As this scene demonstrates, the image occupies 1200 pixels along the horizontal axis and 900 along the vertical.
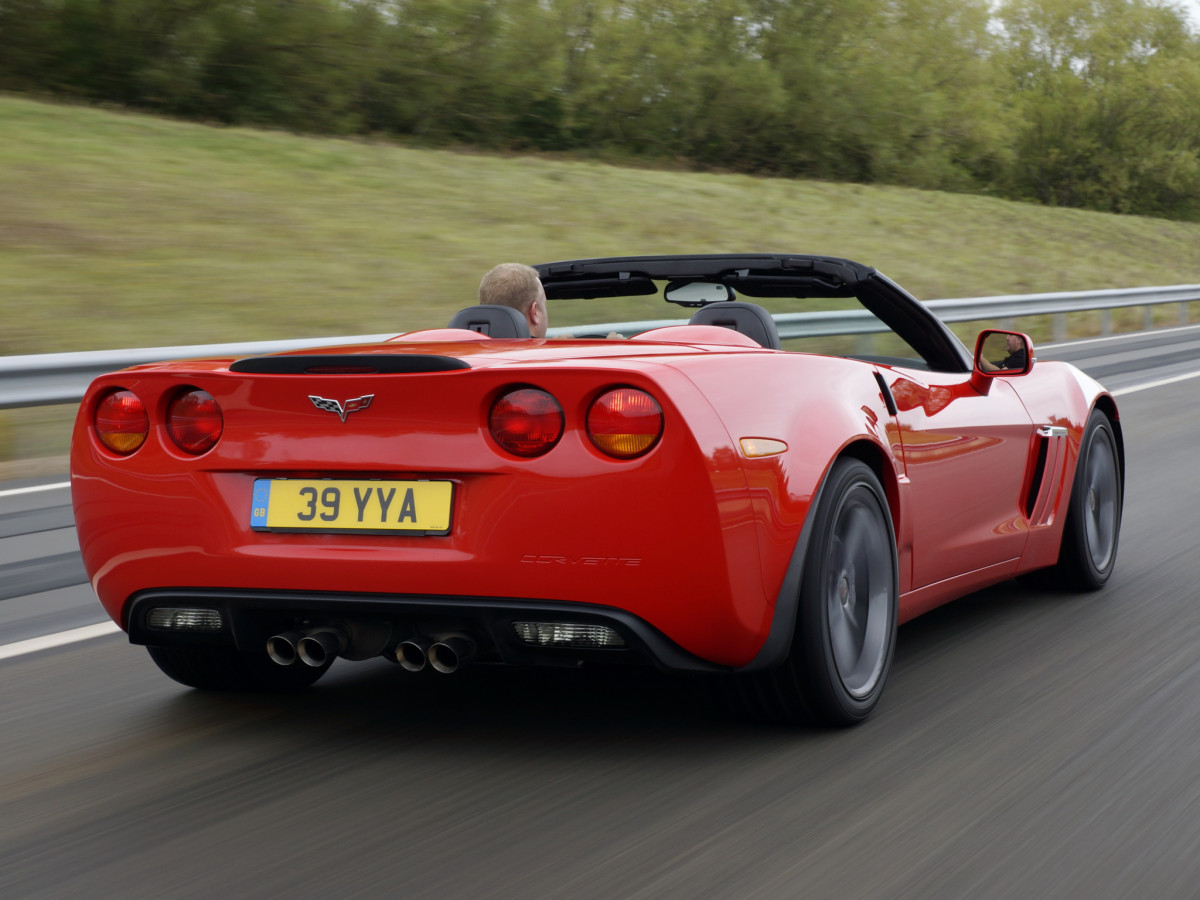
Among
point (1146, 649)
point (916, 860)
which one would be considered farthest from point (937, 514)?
point (916, 860)

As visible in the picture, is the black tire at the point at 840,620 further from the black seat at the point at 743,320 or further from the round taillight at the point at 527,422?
the round taillight at the point at 527,422

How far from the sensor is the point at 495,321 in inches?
179

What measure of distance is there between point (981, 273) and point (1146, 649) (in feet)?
82.5

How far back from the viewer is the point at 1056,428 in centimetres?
538

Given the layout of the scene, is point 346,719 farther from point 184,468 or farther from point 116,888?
→ point 116,888

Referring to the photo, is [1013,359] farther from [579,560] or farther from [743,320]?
[579,560]

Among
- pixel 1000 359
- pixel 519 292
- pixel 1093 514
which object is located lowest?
pixel 1093 514

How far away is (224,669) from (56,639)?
969 mm

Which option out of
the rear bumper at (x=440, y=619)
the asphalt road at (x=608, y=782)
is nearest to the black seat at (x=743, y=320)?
the asphalt road at (x=608, y=782)

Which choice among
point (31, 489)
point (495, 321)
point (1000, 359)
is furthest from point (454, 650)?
point (31, 489)

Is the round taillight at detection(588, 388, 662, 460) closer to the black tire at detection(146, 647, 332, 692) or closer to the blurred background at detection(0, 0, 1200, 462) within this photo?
the black tire at detection(146, 647, 332, 692)

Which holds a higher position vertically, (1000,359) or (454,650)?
(1000,359)

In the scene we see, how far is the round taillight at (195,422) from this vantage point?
3.74 metres

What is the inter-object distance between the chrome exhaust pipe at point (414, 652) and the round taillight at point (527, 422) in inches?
20.0
